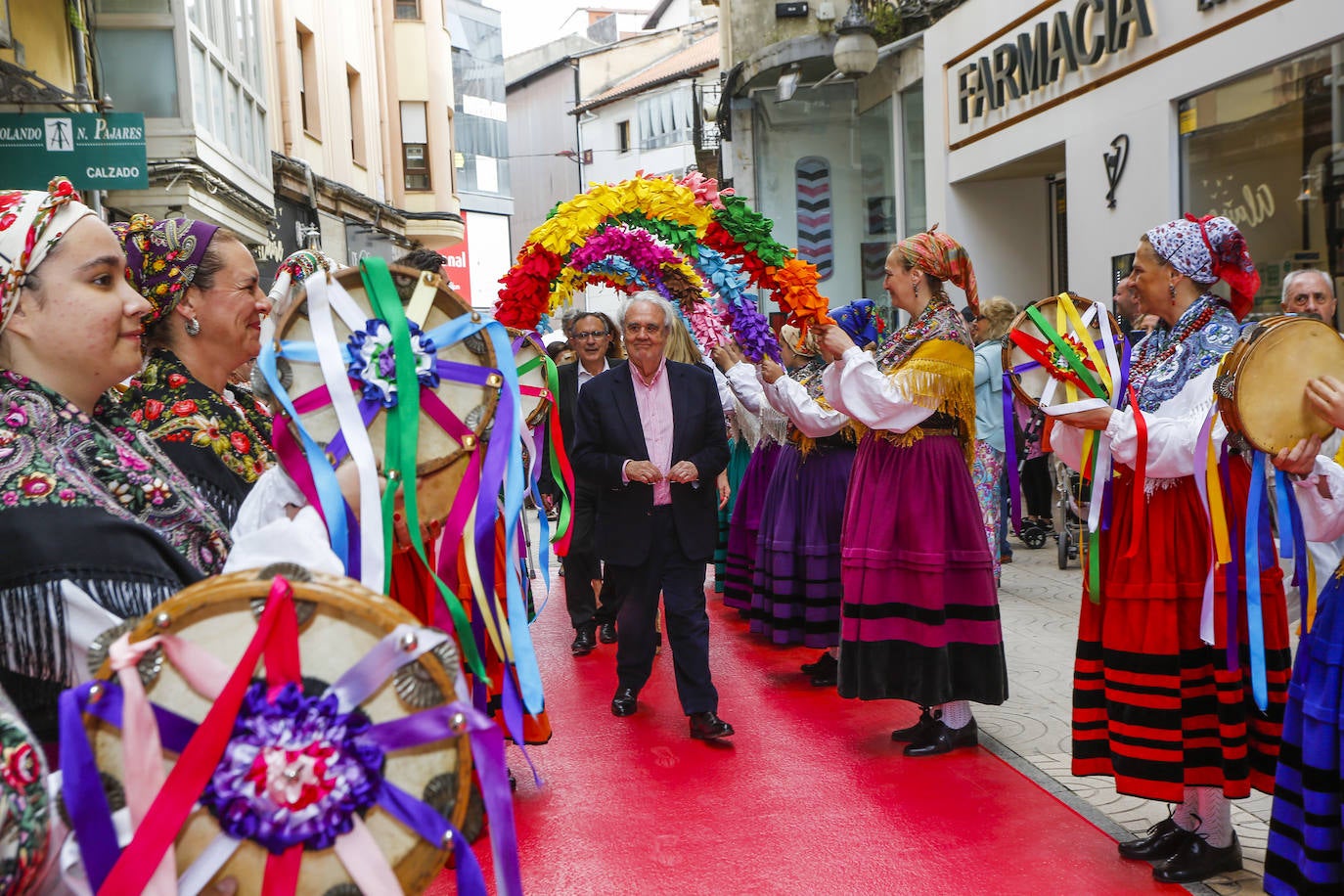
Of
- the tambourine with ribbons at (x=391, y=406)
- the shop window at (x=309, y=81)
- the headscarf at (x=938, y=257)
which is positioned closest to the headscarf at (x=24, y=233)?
the tambourine with ribbons at (x=391, y=406)

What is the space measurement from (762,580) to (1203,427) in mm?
4028

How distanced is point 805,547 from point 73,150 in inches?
241

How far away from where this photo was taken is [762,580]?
7.26 meters

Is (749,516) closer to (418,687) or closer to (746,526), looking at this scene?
(746,526)

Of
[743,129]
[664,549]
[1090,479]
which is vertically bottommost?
[664,549]

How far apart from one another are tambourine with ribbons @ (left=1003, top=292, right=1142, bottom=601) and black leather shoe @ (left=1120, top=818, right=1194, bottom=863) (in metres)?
0.77

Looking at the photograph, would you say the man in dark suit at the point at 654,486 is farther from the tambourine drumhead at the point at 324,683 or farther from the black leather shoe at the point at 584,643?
the tambourine drumhead at the point at 324,683

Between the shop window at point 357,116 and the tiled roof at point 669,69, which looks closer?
the shop window at point 357,116

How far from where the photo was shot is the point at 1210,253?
373cm

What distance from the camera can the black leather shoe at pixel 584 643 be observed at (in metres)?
7.39

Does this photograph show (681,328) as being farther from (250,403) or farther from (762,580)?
(250,403)

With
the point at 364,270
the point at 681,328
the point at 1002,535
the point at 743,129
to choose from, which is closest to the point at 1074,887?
the point at 364,270

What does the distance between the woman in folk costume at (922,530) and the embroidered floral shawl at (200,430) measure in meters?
2.72

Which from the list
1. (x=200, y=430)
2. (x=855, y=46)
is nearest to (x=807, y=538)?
(x=200, y=430)
